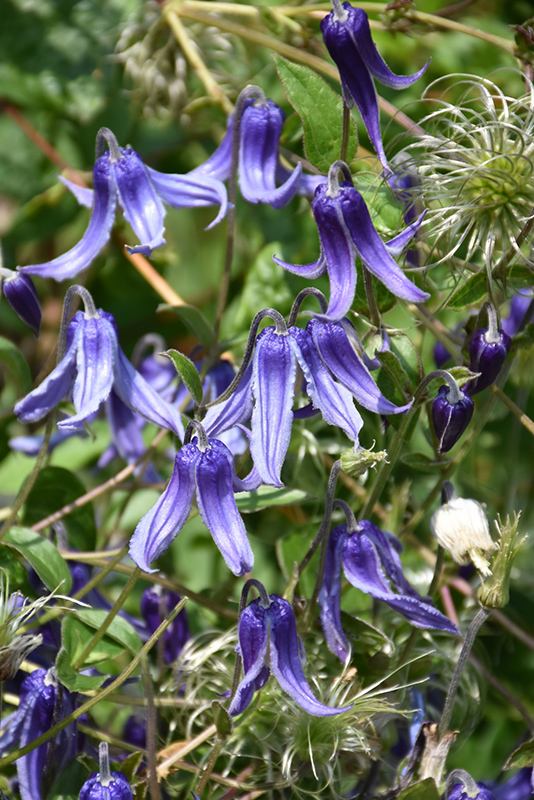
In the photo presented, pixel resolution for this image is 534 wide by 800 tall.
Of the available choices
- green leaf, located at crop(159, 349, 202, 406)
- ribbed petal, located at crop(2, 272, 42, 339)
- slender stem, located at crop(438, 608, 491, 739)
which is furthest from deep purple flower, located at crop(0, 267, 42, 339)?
slender stem, located at crop(438, 608, 491, 739)

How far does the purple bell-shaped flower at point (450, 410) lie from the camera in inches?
29.4

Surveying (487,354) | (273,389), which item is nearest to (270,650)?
(273,389)

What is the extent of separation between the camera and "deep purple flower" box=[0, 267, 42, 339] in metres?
0.85

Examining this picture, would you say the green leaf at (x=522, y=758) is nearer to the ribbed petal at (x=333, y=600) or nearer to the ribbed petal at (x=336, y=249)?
the ribbed petal at (x=333, y=600)

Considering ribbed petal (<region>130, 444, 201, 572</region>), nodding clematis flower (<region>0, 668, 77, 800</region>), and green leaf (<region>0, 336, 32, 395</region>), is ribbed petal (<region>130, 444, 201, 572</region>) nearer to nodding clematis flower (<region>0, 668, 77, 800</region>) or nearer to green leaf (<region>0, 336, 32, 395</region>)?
nodding clematis flower (<region>0, 668, 77, 800</region>)

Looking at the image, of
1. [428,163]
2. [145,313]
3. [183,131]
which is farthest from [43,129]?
[428,163]

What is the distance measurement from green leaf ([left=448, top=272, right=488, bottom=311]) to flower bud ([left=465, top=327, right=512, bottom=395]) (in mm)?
43

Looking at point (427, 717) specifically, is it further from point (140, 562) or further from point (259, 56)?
point (259, 56)

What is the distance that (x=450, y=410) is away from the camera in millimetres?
749

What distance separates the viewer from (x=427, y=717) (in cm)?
94

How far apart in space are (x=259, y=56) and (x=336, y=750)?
1113 mm

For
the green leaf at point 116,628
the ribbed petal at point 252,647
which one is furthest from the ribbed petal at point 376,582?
the green leaf at point 116,628

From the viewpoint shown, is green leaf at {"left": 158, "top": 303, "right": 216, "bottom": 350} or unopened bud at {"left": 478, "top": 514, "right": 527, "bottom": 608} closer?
unopened bud at {"left": 478, "top": 514, "right": 527, "bottom": 608}

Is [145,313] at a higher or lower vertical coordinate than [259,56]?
lower
